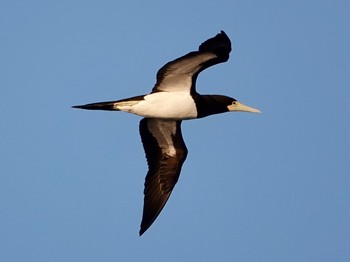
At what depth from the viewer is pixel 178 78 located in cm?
1967

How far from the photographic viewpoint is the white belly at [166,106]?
1962 centimetres

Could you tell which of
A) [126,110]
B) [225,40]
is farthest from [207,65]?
[126,110]

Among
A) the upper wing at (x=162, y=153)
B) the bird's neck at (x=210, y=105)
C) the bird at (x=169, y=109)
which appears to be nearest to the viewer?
the bird at (x=169, y=109)

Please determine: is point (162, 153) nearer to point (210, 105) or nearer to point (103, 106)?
point (210, 105)

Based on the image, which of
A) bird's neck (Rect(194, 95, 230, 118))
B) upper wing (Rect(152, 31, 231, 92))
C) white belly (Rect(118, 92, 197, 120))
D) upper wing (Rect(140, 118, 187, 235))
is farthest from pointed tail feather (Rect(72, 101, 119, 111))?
bird's neck (Rect(194, 95, 230, 118))

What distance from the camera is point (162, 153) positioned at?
21.0 meters

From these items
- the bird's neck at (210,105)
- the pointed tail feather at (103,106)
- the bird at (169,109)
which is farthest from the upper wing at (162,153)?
the pointed tail feather at (103,106)

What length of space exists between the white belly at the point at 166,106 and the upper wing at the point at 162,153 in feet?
2.71

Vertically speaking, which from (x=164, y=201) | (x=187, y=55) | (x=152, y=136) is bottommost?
(x=164, y=201)

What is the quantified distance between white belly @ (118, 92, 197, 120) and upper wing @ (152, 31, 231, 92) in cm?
18

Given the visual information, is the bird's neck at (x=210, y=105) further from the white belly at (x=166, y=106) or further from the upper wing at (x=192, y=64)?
the upper wing at (x=192, y=64)

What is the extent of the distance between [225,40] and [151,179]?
354 centimetres

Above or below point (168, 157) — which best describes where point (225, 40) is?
above

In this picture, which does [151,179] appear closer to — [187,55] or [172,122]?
[172,122]
